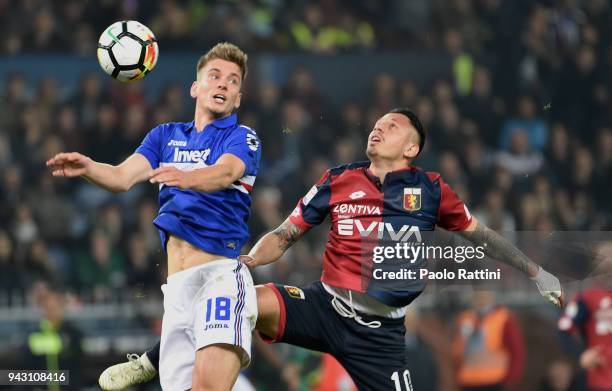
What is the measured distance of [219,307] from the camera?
18.8ft

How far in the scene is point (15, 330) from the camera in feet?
31.1

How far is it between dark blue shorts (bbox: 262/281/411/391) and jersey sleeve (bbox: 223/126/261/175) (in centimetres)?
85

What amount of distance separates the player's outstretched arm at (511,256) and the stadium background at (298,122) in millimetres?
2611

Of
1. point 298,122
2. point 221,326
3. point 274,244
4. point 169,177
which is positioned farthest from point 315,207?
point 298,122

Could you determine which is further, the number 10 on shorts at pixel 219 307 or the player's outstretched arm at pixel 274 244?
the player's outstretched arm at pixel 274 244

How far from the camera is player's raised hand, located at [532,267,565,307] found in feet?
21.2

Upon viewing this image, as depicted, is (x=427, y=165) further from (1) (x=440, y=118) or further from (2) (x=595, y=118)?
(2) (x=595, y=118)

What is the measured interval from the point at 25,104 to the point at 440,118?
15.0 feet

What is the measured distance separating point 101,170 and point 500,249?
231 centimetres

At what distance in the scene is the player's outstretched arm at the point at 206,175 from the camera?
17.1ft

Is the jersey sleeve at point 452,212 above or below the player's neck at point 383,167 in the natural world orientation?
below

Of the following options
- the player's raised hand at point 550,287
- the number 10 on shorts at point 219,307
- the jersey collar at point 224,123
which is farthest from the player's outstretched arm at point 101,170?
the player's raised hand at point 550,287

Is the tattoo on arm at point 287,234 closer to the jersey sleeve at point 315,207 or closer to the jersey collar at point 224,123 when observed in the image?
the jersey sleeve at point 315,207

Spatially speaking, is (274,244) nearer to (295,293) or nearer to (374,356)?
(295,293)
